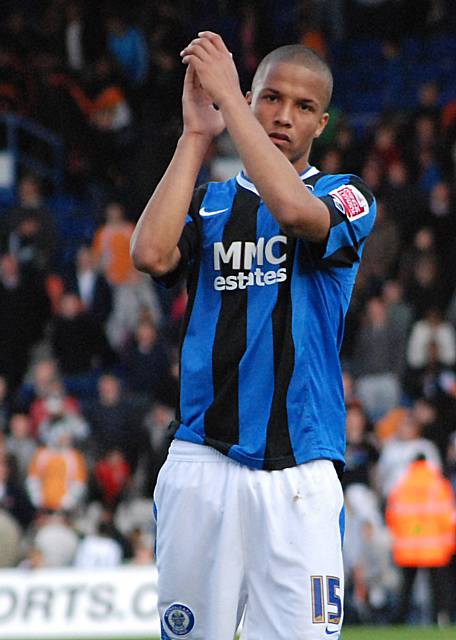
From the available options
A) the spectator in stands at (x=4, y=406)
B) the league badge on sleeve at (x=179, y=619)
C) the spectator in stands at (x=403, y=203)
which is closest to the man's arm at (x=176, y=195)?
the league badge on sleeve at (x=179, y=619)

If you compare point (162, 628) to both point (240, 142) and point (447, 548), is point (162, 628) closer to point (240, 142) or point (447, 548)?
point (240, 142)

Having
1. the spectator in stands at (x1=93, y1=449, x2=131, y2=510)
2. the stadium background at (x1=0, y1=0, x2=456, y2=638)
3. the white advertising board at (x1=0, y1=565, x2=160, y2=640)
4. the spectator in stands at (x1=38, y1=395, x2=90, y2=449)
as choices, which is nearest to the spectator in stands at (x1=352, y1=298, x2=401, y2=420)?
the stadium background at (x1=0, y1=0, x2=456, y2=638)

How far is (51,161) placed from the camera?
1819 cm

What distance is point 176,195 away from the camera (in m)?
4.22

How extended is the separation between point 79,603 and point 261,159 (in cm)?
817

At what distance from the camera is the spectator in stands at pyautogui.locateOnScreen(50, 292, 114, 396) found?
596 inches

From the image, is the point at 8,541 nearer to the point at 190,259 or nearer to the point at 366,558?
the point at 366,558

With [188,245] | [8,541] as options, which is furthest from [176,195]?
[8,541]

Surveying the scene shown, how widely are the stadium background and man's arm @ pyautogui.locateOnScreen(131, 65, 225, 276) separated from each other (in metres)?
7.69

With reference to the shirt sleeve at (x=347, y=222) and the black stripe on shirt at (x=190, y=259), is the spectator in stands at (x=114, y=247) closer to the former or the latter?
the black stripe on shirt at (x=190, y=259)

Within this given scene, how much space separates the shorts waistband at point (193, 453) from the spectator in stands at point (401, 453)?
31.5ft

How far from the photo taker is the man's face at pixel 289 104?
4.27 meters

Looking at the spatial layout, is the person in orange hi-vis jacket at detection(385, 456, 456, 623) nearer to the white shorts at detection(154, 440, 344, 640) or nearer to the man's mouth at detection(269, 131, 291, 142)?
the white shorts at detection(154, 440, 344, 640)

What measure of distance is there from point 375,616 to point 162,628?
32.3 feet
